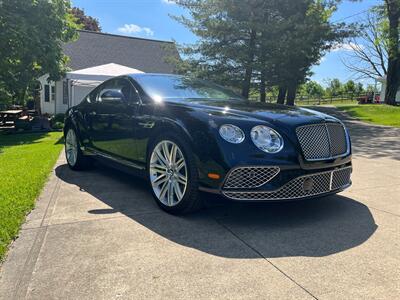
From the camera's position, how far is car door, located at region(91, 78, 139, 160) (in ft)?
15.3

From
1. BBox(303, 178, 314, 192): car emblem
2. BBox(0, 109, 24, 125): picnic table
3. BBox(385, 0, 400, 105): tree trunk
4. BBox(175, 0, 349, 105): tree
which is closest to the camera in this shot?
BBox(303, 178, 314, 192): car emblem

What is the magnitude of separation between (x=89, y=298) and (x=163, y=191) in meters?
1.77

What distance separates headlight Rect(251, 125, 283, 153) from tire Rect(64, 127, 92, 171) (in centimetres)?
344

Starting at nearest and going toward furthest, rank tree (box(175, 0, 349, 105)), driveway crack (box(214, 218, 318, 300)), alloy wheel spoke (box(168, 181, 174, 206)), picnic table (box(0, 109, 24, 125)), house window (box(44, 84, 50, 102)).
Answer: driveway crack (box(214, 218, 318, 300)) < alloy wheel spoke (box(168, 181, 174, 206)) < picnic table (box(0, 109, 24, 125)) < tree (box(175, 0, 349, 105)) < house window (box(44, 84, 50, 102))

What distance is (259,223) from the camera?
3.71 metres

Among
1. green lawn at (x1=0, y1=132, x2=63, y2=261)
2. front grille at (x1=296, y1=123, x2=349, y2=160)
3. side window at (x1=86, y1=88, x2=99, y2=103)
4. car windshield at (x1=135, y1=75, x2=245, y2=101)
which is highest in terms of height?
car windshield at (x1=135, y1=75, x2=245, y2=101)

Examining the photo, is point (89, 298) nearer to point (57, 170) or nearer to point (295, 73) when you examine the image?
point (57, 170)

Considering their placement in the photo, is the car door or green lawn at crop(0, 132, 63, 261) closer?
green lawn at crop(0, 132, 63, 261)

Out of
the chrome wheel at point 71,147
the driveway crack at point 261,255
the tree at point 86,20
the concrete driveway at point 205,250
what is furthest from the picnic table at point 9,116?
the tree at point 86,20

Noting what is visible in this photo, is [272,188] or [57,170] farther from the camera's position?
[57,170]

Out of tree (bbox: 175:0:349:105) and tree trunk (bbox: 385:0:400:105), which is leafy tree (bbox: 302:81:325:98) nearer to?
tree trunk (bbox: 385:0:400:105)

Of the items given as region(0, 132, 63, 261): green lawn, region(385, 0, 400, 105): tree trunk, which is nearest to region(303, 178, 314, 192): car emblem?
region(0, 132, 63, 261): green lawn

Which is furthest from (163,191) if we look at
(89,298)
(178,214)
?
(89,298)

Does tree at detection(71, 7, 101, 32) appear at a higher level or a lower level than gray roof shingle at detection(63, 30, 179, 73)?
higher
